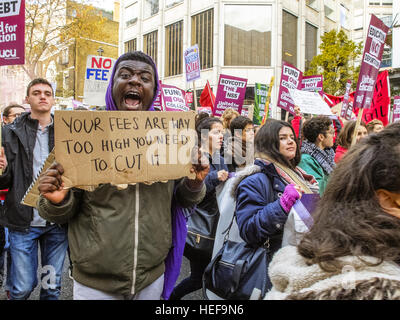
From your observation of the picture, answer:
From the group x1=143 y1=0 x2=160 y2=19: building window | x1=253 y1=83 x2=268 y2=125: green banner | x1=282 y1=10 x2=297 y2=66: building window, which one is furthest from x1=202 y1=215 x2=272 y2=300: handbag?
x1=143 y1=0 x2=160 y2=19: building window

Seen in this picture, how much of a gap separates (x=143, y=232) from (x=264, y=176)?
1046 mm

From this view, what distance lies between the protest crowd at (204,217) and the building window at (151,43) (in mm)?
26249

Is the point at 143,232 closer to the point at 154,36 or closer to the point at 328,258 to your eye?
the point at 328,258

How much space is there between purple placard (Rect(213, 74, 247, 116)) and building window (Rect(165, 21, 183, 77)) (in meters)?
19.3

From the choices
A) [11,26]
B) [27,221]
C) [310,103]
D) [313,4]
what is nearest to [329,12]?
[313,4]

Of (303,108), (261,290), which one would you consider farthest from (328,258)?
(303,108)

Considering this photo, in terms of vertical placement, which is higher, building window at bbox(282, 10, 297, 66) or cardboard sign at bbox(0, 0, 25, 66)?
building window at bbox(282, 10, 297, 66)

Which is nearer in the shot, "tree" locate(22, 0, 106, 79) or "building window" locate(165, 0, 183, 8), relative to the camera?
"tree" locate(22, 0, 106, 79)

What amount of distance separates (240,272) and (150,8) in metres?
30.7

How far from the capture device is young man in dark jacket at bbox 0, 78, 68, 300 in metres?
2.92

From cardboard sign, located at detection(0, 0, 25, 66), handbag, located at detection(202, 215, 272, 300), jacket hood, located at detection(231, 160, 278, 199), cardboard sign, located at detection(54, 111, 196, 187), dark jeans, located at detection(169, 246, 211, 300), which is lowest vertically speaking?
dark jeans, located at detection(169, 246, 211, 300)

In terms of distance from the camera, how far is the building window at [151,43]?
28803 mm

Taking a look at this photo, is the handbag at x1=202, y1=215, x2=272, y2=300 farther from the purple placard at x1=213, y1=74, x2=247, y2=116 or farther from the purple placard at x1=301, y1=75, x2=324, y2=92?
the purple placard at x1=301, y1=75, x2=324, y2=92

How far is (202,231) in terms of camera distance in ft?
11.1
